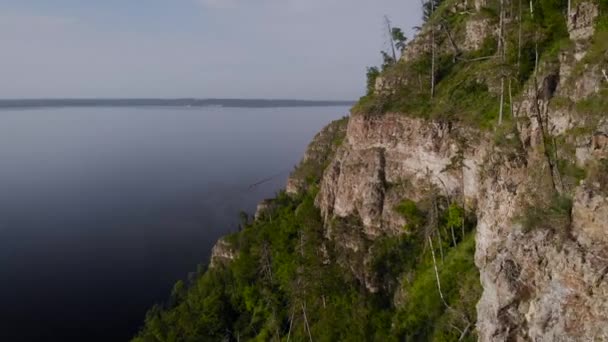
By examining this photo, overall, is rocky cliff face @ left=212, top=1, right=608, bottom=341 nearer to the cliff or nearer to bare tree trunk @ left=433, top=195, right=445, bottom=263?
the cliff

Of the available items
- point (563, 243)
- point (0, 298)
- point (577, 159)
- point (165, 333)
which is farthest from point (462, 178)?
point (0, 298)

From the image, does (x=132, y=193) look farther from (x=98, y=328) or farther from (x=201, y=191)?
(x=98, y=328)

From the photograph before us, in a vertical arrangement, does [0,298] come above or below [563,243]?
below

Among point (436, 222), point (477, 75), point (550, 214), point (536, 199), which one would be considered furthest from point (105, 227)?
point (550, 214)

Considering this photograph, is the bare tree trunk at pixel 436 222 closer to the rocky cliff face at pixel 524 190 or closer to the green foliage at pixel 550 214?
the rocky cliff face at pixel 524 190

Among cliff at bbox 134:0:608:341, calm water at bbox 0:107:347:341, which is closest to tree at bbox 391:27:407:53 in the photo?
cliff at bbox 134:0:608:341

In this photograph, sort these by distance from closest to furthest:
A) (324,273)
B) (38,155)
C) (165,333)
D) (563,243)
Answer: (563,243)
(324,273)
(165,333)
(38,155)
